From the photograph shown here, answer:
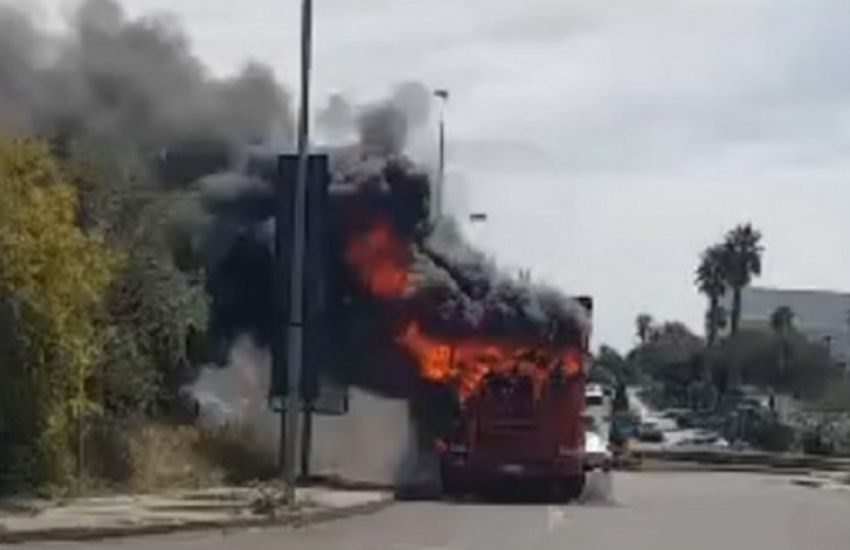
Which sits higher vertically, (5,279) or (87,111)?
(87,111)

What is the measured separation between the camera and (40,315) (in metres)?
28.2

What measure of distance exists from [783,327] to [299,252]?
344 feet

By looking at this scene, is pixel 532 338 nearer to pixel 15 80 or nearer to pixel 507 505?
pixel 507 505

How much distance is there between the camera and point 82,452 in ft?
103

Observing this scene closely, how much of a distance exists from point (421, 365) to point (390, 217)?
323cm

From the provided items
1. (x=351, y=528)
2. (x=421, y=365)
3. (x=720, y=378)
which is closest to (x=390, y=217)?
(x=421, y=365)

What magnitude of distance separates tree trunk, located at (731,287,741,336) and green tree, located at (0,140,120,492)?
104 meters

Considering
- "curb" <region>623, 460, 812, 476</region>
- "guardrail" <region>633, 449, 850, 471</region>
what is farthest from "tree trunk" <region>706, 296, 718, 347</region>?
"curb" <region>623, 460, 812, 476</region>

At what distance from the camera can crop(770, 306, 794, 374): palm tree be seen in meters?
120

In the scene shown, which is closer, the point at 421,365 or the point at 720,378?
the point at 421,365

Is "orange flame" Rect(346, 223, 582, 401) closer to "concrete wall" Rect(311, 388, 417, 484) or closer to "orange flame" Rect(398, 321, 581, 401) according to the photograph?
"orange flame" Rect(398, 321, 581, 401)

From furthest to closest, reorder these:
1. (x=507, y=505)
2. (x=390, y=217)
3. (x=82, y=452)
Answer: (x=390, y=217), (x=507, y=505), (x=82, y=452)

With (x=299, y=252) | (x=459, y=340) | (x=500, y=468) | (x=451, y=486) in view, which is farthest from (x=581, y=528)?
(x=459, y=340)

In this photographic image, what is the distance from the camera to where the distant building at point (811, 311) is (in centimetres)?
15673
